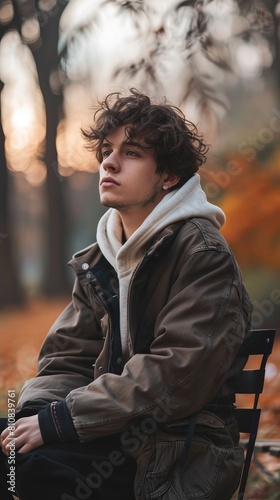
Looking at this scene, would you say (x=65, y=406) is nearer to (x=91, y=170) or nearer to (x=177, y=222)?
(x=177, y=222)

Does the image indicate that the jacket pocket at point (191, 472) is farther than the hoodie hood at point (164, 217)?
No

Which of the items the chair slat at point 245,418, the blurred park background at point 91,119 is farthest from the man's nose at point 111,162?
the blurred park background at point 91,119

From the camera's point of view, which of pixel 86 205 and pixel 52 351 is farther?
pixel 86 205

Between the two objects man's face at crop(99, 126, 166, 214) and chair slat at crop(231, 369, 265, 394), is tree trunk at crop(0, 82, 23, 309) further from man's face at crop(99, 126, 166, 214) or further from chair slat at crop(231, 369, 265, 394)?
chair slat at crop(231, 369, 265, 394)

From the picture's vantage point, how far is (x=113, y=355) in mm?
2895

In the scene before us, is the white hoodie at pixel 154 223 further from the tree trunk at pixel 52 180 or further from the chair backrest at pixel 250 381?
the tree trunk at pixel 52 180

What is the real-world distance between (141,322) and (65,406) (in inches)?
15.4

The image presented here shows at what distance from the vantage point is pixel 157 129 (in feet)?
9.89

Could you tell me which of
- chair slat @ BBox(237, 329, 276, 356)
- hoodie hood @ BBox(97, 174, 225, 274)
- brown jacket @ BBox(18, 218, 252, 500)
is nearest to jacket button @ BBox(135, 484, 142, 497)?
brown jacket @ BBox(18, 218, 252, 500)

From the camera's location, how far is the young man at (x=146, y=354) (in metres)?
2.59

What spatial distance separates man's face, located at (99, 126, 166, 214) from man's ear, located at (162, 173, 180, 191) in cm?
1

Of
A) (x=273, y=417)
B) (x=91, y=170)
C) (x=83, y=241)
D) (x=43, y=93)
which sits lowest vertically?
(x=273, y=417)

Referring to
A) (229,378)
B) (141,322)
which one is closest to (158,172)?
(141,322)

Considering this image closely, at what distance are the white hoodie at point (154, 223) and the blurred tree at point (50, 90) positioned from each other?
3138 millimetres
